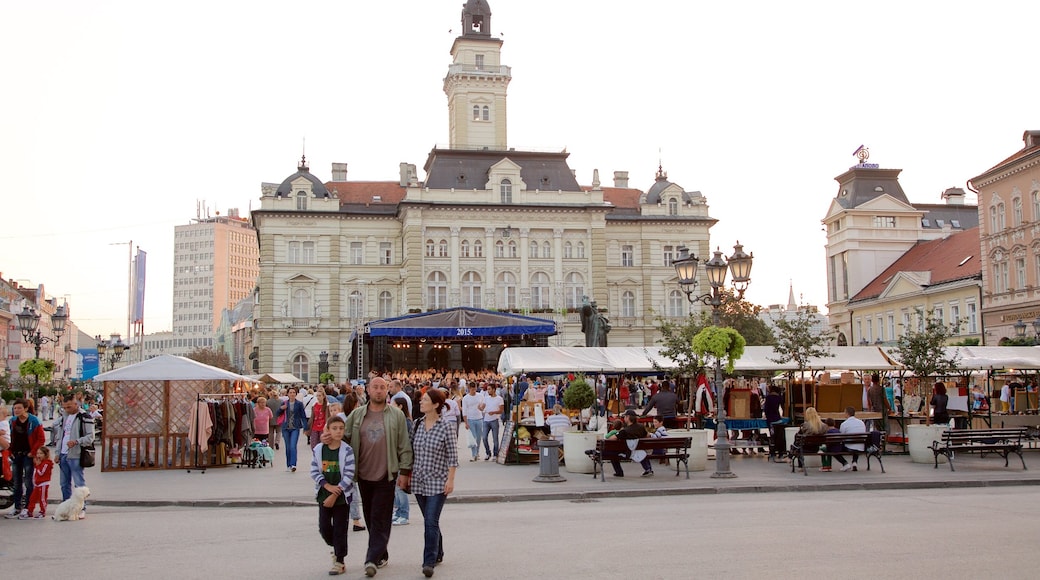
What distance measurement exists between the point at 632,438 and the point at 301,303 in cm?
5053

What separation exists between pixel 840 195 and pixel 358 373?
114 ft

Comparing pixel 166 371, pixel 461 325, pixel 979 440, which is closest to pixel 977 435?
pixel 979 440

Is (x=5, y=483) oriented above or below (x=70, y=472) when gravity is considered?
below

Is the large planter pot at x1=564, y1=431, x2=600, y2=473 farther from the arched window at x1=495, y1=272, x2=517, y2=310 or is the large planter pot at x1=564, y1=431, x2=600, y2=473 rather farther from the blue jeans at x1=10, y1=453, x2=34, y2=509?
the arched window at x1=495, y1=272, x2=517, y2=310

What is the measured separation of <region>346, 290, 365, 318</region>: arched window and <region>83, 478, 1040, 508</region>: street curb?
5050 centimetres

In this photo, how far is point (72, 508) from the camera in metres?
12.4

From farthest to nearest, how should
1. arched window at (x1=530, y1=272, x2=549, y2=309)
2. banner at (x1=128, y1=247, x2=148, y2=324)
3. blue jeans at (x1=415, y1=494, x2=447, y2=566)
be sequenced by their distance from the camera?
arched window at (x1=530, y1=272, x2=549, y2=309), banner at (x1=128, y1=247, x2=148, y2=324), blue jeans at (x1=415, y1=494, x2=447, y2=566)

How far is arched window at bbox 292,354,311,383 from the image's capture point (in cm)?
6316

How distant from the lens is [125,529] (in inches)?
453

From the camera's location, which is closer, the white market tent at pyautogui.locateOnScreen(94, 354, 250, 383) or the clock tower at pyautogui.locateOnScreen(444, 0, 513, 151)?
the white market tent at pyautogui.locateOnScreen(94, 354, 250, 383)

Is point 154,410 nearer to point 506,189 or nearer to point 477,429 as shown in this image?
point 477,429

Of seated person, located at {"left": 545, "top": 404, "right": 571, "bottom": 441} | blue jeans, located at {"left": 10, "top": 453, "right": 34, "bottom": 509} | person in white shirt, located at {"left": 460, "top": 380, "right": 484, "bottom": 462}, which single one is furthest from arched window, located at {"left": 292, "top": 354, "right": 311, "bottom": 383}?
blue jeans, located at {"left": 10, "top": 453, "right": 34, "bottom": 509}

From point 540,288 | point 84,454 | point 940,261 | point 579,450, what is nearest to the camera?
point 84,454

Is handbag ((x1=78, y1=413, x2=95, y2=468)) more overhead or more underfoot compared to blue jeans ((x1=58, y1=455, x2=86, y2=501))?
more overhead
